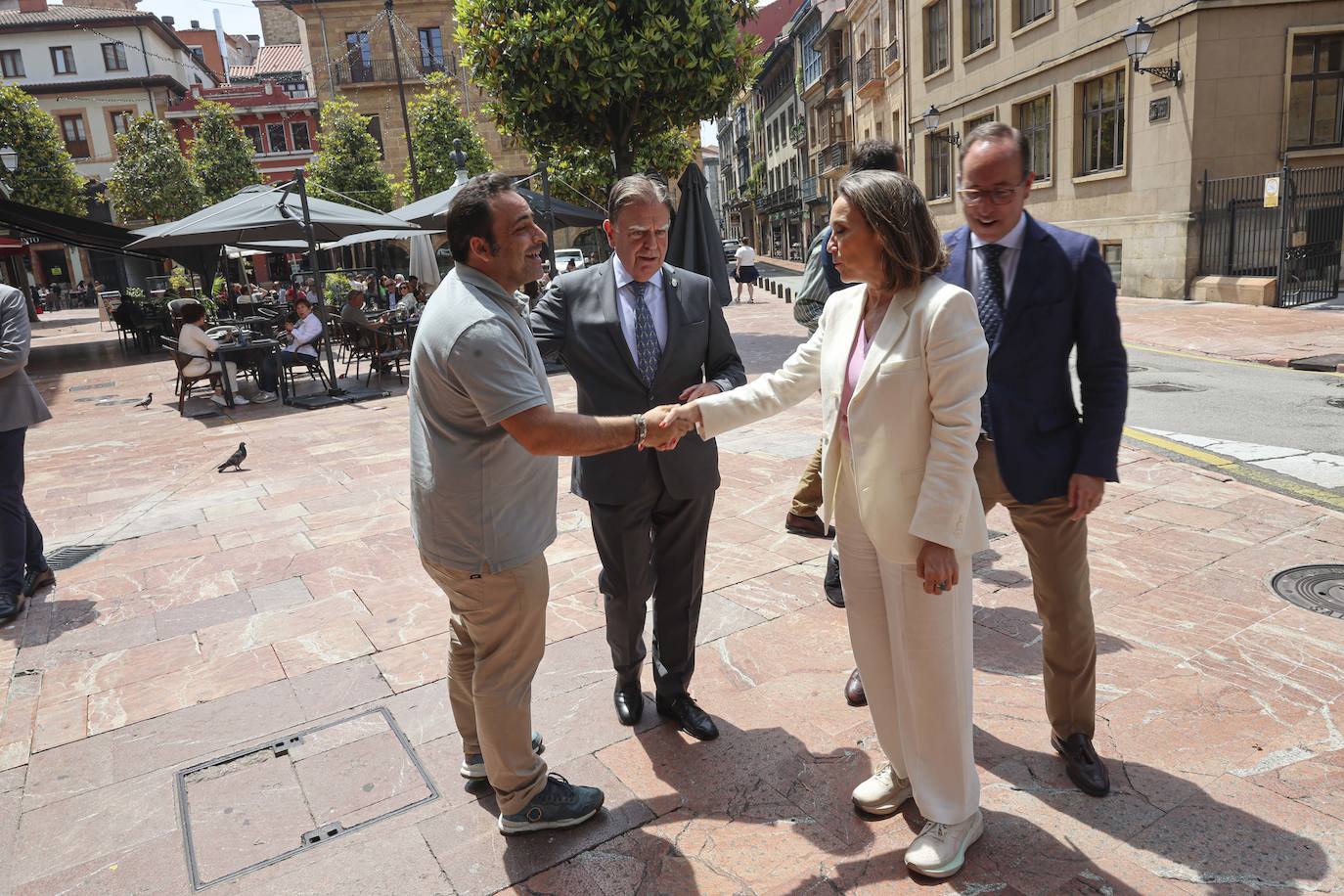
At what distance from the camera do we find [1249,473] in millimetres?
5949

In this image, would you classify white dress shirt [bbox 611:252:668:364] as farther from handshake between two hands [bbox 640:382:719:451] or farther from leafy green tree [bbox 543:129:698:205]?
leafy green tree [bbox 543:129:698:205]

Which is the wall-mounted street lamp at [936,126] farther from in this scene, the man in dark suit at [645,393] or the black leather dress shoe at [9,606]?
the black leather dress shoe at [9,606]

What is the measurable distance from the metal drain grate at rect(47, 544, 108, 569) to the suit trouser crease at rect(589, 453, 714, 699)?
13.5 ft

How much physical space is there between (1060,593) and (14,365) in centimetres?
499

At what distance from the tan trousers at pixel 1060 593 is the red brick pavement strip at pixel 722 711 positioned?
237 mm

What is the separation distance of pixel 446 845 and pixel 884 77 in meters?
33.2

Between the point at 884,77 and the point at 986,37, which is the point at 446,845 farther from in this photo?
the point at 884,77

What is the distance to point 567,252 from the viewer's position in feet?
97.8

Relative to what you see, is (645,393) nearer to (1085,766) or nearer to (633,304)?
(633,304)

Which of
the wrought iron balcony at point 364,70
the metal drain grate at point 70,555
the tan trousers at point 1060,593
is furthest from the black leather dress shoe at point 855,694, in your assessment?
the wrought iron balcony at point 364,70

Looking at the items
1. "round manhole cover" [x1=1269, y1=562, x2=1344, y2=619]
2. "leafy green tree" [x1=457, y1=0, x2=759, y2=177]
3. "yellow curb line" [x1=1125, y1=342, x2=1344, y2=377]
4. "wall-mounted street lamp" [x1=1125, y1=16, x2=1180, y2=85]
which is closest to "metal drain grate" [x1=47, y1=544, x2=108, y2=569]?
"round manhole cover" [x1=1269, y1=562, x2=1344, y2=619]

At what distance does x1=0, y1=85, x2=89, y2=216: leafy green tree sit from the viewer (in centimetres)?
3006

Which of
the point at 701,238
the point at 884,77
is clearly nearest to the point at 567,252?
the point at 884,77

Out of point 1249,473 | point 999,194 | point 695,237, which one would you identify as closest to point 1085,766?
point 999,194
